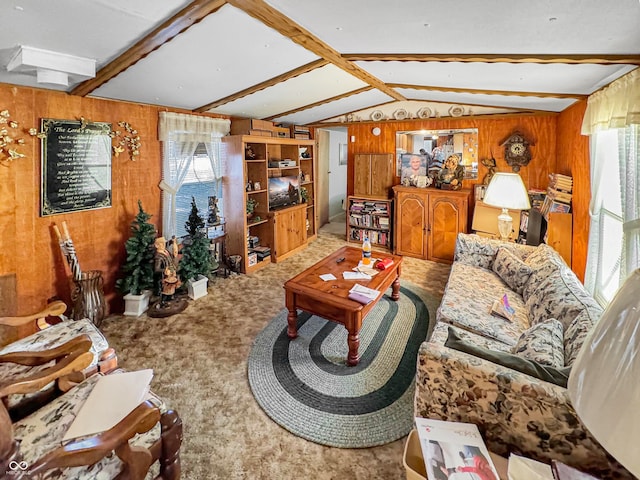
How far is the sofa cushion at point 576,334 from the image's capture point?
1607 millimetres

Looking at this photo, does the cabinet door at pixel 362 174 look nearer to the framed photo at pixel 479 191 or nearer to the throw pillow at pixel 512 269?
the framed photo at pixel 479 191

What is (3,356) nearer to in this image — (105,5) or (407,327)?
(105,5)

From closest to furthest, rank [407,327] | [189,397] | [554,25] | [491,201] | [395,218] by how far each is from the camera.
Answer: [554,25]
[189,397]
[407,327]
[491,201]
[395,218]

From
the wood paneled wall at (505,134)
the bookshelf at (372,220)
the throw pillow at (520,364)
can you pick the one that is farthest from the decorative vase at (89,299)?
the wood paneled wall at (505,134)

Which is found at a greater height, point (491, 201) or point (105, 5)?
point (105, 5)

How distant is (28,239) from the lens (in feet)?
9.24

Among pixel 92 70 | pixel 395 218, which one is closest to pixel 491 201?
pixel 395 218

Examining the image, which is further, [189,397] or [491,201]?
[491,201]

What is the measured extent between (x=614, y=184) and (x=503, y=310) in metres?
1.26

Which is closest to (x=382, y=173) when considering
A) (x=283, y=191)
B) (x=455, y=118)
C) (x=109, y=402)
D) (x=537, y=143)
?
(x=455, y=118)

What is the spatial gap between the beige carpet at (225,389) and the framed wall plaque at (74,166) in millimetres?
1177

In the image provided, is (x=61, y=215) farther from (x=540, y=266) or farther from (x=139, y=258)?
(x=540, y=266)

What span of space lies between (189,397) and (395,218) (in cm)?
389

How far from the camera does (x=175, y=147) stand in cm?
397
